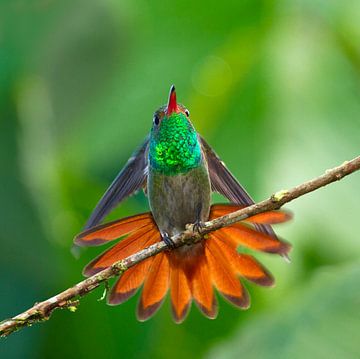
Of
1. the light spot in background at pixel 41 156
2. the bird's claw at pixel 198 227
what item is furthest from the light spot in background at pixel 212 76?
the bird's claw at pixel 198 227

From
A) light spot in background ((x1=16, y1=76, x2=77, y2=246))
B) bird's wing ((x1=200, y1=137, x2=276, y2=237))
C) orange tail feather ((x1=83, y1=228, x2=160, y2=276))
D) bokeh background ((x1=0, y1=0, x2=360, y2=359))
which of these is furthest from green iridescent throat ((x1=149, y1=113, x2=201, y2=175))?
light spot in background ((x1=16, y1=76, x2=77, y2=246))

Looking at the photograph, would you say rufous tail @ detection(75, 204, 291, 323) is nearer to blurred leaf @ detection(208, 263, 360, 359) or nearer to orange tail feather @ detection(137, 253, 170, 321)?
orange tail feather @ detection(137, 253, 170, 321)

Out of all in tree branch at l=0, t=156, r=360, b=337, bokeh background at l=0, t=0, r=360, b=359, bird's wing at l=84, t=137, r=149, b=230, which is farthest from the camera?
bokeh background at l=0, t=0, r=360, b=359

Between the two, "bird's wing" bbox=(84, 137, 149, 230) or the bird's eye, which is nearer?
"bird's wing" bbox=(84, 137, 149, 230)

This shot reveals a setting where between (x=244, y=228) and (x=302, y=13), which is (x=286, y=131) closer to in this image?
(x=302, y=13)

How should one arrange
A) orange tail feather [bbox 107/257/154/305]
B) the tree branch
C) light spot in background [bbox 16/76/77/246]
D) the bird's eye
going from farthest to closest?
1. light spot in background [bbox 16/76/77/246]
2. the bird's eye
3. orange tail feather [bbox 107/257/154/305]
4. the tree branch

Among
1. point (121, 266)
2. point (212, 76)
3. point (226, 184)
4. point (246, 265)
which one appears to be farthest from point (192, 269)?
point (212, 76)
